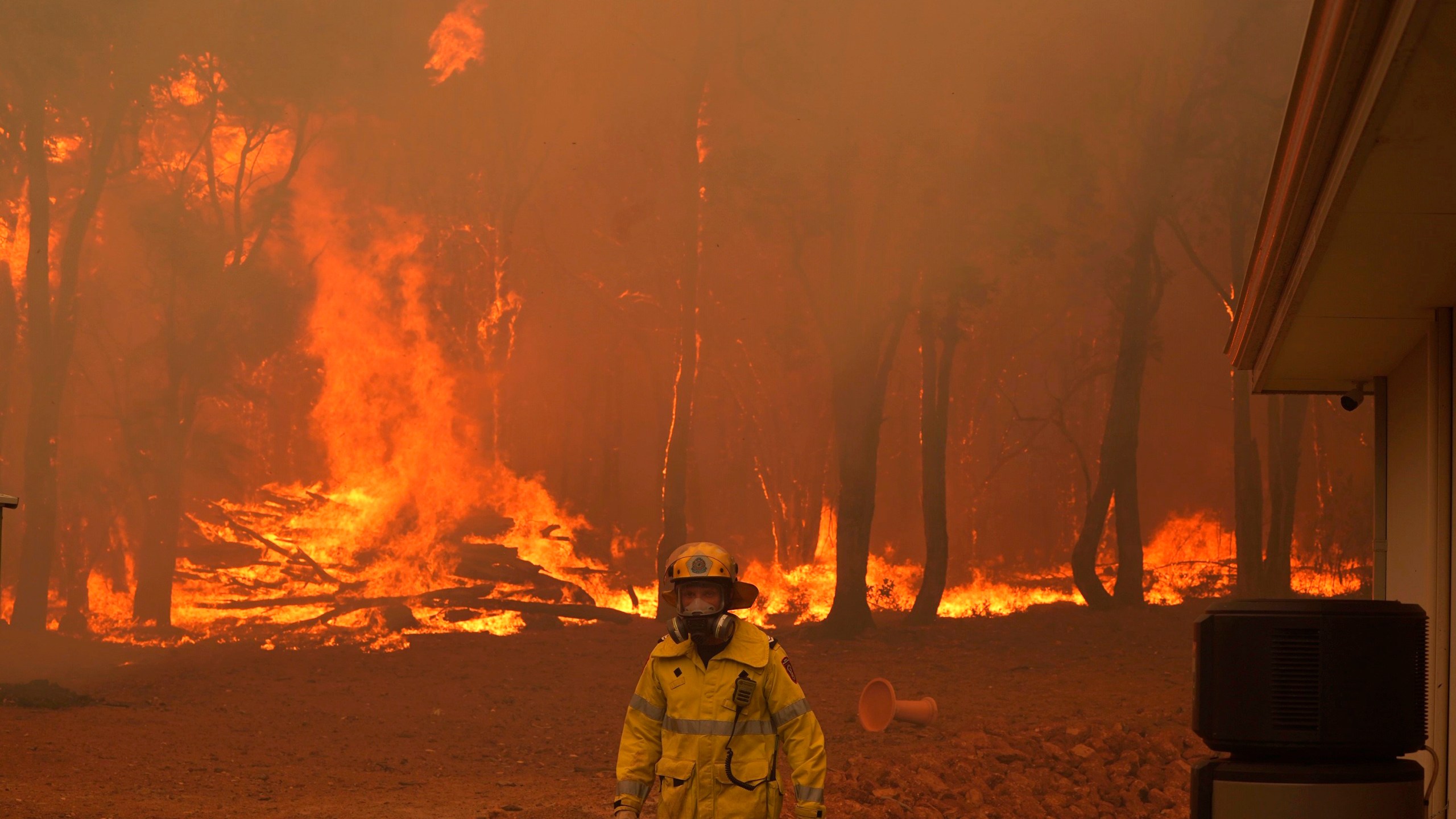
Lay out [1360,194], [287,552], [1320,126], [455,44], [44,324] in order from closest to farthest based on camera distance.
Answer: [1320,126] < [1360,194] < [287,552] < [44,324] < [455,44]

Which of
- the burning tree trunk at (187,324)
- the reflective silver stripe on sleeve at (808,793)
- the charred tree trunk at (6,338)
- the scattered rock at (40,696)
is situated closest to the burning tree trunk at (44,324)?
the charred tree trunk at (6,338)

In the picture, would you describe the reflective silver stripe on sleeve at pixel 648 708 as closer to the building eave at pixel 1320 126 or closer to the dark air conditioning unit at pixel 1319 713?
the dark air conditioning unit at pixel 1319 713

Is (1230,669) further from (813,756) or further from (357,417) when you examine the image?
(357,417)

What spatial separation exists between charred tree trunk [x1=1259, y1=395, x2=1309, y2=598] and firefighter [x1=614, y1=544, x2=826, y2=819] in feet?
46.9

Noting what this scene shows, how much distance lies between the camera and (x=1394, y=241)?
392 cm

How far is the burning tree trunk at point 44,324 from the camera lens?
17.7 meters

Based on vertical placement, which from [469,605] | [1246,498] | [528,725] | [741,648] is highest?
[1246,498]

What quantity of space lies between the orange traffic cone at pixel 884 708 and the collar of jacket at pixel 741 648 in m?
3.97

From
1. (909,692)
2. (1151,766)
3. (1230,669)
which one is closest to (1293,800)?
(1230,669)

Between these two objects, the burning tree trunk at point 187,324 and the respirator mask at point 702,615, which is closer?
the respirator mask at point 702,615

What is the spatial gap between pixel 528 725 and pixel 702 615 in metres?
10.3

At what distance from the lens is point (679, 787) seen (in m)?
4.15

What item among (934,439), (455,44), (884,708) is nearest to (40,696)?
(884,708)

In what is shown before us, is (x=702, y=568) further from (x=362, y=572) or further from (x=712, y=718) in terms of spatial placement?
(x=362, y=572)
